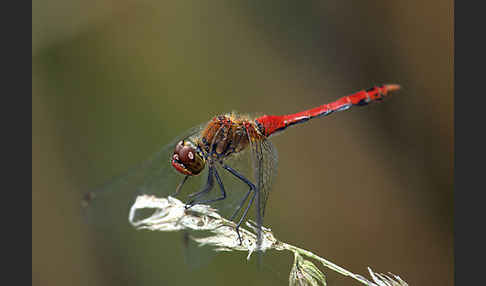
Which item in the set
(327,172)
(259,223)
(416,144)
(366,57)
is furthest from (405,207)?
(259,223)

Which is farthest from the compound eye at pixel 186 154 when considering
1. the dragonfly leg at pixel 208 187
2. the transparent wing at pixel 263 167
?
the transparent wing at pixel 263 167

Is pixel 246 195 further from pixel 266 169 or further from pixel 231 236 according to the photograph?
pixel 231 236

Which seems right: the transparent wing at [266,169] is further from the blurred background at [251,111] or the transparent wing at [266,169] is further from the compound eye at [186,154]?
the blurred background at [251,111]

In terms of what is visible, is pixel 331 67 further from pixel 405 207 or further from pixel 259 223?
pixel 259 223

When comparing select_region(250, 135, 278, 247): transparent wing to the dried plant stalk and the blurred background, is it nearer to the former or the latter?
the dried plant stalk

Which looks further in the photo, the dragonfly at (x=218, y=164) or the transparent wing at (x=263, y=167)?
the dragonfly at (x=218, y=164)

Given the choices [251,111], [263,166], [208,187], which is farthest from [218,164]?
[251,111]
